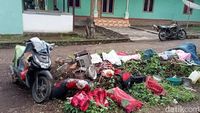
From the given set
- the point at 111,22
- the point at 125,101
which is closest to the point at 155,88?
the point at 125,101

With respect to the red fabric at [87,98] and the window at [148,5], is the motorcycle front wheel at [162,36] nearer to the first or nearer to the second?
the window at [148,5]

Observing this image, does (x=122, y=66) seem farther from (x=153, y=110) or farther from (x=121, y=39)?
(x=121, y=39)

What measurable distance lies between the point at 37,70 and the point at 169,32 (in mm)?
11042

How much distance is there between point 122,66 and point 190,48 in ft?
9.18

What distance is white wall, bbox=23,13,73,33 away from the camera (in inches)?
500

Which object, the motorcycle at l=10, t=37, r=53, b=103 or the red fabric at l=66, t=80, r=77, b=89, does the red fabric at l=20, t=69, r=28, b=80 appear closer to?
the motorcycle at l=10, t=37, r=53, b=103

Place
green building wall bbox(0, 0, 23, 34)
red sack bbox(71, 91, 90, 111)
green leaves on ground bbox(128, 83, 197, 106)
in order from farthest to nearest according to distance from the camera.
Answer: green building wall bbox(0, 0, 23, 34) → green leaves on ground bbox(128, 83, 197, 106) → red sack bbox(71, 91, 90, 111)

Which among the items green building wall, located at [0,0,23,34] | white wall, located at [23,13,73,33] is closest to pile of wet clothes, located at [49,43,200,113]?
green building wall, located at [0,0,23,34]

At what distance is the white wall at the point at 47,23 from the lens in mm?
12703

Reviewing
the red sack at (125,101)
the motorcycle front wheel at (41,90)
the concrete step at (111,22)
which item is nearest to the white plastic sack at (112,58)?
the red sack at (125,101)

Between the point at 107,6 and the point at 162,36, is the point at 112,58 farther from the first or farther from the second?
the point at 107,6

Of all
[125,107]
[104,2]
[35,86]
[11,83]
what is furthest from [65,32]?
[125,107]

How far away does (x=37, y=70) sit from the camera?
17.0ft

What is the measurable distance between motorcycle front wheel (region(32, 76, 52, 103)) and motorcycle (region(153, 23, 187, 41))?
10.5 meters
